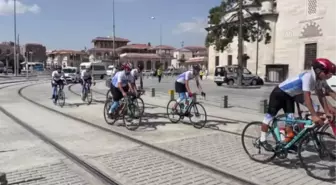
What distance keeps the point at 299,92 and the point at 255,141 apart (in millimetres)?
1169

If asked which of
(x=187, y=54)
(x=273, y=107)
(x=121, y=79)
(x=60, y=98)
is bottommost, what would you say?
(x=60, y=98)

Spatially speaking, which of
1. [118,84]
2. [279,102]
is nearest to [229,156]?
[279,102]

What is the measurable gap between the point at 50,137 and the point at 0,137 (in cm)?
121

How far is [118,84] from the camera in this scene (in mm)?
9672

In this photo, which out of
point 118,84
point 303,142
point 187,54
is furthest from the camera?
point 187,54

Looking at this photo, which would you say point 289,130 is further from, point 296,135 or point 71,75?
point 71,75

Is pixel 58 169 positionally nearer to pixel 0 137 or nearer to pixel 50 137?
pixel 50 137

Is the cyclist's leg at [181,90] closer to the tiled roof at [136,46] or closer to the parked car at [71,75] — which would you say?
the parked car at [71,75]

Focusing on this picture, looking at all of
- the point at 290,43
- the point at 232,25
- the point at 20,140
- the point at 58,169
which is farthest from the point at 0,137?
the point at 290,43

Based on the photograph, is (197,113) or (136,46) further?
(136,46)

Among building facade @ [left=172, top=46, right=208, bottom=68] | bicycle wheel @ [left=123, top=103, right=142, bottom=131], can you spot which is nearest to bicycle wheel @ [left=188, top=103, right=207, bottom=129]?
bicycle wheel @ [left=123, top=103, right=142, bottom=131]

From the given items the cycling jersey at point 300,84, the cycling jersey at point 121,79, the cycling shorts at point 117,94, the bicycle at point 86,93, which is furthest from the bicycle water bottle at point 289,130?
the bicycle at point 86,93

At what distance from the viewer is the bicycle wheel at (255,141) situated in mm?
6293

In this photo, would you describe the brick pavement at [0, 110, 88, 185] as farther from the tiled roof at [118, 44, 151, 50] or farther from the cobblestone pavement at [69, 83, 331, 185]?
the tiled roof at [118, 44, 151, 50]
